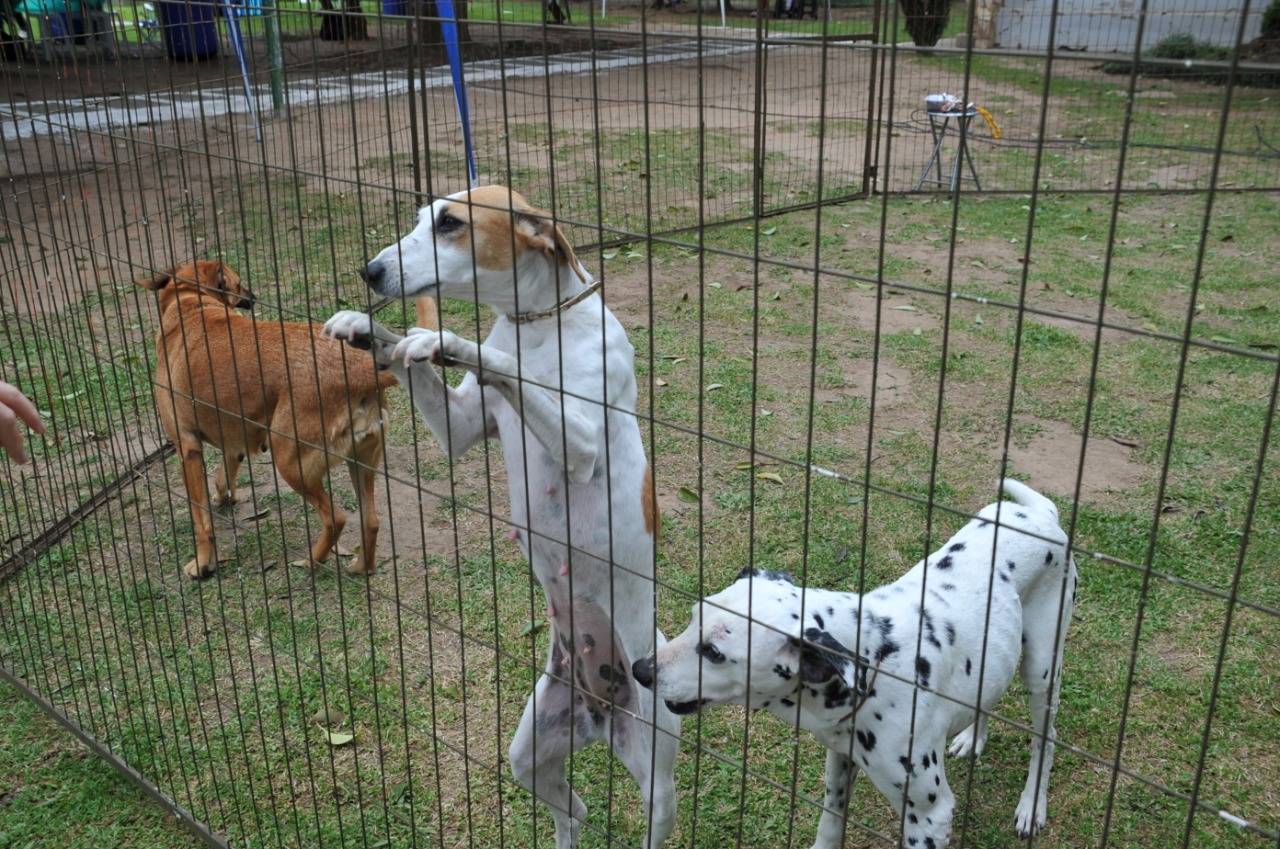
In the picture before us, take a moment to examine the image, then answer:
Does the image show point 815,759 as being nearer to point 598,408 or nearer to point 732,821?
point 732,821

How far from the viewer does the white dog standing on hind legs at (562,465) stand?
2936mm

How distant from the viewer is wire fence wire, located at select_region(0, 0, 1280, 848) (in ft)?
8.47

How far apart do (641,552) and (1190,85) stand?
11.5m

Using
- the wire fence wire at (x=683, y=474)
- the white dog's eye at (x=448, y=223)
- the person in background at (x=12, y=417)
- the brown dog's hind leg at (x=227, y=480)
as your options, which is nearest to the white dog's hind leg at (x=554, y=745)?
the wire fence wire at (x=683, y=474)

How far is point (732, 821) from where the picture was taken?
360 centimetres

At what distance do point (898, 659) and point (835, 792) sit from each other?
1.97ft

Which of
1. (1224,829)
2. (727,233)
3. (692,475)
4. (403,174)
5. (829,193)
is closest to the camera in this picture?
(1224,829)

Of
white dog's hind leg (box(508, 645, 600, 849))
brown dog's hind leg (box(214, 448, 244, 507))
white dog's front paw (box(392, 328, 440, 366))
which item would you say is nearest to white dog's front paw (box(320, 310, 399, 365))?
white dog's front paw (box(392, 328, 440, 366))

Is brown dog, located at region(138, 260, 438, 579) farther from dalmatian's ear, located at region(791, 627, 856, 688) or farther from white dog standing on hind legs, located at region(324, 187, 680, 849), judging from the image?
dalmatian's ear, located at region(791, 627, 856, 688)

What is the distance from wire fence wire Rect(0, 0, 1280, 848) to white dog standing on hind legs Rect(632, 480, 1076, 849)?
0.26 metres

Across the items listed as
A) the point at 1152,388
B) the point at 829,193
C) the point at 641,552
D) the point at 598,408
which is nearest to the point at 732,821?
the point at 641,552

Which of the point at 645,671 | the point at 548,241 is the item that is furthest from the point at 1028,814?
the point at 548,241

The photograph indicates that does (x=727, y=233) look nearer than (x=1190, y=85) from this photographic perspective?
Yes

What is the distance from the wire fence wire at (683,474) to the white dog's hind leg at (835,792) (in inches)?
6.5
